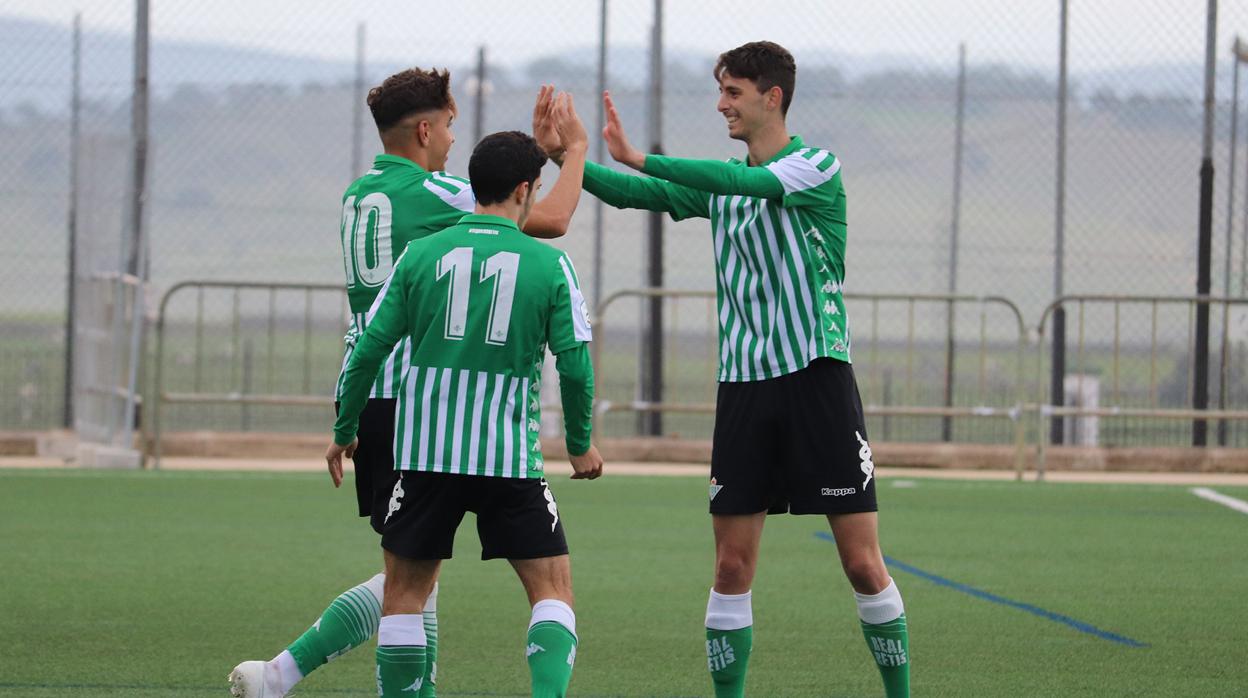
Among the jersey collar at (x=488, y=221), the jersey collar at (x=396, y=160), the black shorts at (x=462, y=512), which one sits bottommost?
the black shorts at (x=462, y=512)

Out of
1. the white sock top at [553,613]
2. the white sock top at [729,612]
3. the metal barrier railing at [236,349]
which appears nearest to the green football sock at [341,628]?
the white sock top at [553,613]

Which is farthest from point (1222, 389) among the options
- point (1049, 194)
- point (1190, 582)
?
point (1190, 582)

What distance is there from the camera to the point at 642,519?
9.55m

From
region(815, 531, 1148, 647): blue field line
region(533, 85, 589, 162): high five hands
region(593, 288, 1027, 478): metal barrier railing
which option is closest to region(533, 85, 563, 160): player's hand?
region(533, 85, 589, 162): high five hands

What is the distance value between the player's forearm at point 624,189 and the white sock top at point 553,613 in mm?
1205

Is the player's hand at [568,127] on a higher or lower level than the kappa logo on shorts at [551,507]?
higher

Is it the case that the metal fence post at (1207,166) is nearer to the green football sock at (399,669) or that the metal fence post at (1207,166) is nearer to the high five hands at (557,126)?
the high five hands at (557,126)

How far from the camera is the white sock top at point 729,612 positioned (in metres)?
4.71

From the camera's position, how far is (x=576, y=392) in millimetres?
4137

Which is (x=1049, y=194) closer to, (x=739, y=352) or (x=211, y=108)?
(x=211, y=108)

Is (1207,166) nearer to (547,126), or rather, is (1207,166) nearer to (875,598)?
(875,598)

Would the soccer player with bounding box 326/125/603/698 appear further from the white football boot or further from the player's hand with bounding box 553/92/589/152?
the white football boot

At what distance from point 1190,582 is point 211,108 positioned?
445 inches

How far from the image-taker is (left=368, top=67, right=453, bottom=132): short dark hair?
4.67 m
